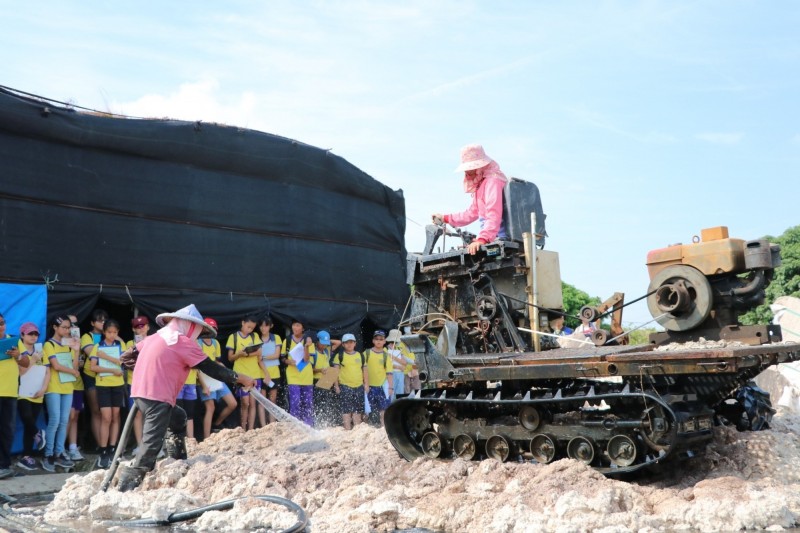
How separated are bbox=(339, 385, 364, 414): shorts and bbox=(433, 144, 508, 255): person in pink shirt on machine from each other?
18.8ft

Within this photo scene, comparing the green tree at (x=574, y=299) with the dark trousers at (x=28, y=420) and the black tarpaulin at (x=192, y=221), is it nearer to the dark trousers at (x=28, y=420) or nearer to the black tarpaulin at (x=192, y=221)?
the black tarpaulin at (x=192, y=221)

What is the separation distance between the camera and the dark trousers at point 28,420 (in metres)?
9.87

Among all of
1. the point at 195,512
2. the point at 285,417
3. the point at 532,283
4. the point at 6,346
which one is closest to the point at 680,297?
the point at 532,283

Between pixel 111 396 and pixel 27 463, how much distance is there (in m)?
1.33

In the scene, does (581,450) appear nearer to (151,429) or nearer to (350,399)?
(151,429)

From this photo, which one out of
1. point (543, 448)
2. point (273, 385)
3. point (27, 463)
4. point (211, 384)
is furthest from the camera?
point (273, 385)

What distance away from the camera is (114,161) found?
12.0 metres

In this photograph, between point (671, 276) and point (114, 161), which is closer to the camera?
point (671, 276)

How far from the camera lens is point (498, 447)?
759 centimetres

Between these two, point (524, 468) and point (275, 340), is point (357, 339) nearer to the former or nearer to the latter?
point (275, 340)

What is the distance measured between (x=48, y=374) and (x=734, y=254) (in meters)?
8.32

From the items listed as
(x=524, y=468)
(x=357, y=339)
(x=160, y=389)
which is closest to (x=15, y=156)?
(x=160, y=389)

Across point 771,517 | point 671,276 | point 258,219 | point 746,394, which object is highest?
point 258,219

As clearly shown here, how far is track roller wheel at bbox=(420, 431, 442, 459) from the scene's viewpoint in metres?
8.14
